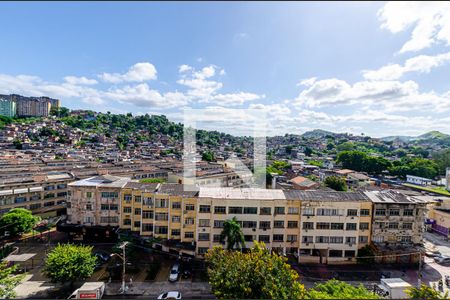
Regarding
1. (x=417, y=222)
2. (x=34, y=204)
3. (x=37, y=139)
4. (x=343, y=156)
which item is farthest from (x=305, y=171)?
(x=37, y=139)

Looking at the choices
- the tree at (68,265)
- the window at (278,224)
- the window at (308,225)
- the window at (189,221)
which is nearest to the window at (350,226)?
the window at (308,225)

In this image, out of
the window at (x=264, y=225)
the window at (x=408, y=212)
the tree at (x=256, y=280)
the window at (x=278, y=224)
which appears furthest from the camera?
the window at (x=408, y=212)

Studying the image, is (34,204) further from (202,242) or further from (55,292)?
(202,242)

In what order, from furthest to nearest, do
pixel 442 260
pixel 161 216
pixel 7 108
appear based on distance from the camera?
pixel 7 108, pixel 442 260, pixel 161 216

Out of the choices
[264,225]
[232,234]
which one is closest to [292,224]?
[264,225]

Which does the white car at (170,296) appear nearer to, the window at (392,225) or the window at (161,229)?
the window at (161,229)

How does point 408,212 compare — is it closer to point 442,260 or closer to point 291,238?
point 442,260
